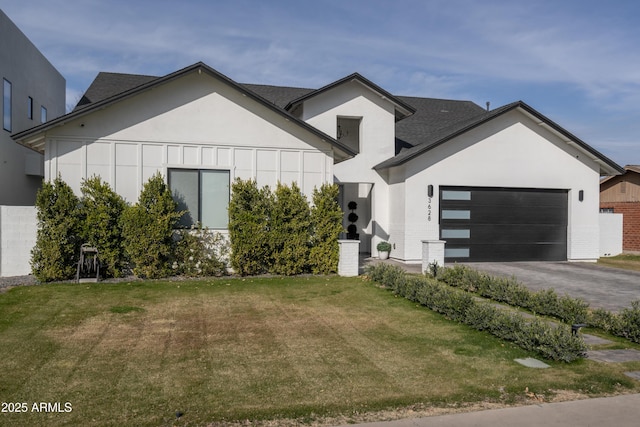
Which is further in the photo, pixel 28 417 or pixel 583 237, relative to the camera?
pixel 583 237

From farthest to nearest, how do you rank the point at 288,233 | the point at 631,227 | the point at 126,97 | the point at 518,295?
the point at 631,227 → the point at 288,233 → the point at 126,97 → the point at 518,295

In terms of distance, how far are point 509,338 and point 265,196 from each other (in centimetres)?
784

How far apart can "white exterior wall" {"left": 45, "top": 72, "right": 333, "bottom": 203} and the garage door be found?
17.2ft

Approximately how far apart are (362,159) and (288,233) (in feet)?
18.8

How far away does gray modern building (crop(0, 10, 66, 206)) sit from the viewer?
16.0 metres

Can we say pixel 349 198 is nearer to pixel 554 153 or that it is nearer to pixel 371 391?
pixel 554 153

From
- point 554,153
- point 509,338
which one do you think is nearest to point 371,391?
point 509,338

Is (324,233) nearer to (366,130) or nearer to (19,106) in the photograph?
(366,130)

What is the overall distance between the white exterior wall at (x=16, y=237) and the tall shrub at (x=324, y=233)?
7021 mm

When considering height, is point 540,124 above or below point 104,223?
above

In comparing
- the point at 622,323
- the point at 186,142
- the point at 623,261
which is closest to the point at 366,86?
the point at 186,142

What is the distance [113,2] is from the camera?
43.2 ft

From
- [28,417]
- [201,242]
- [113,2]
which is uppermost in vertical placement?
[113,2]

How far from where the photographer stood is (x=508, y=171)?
1667 centimetres
